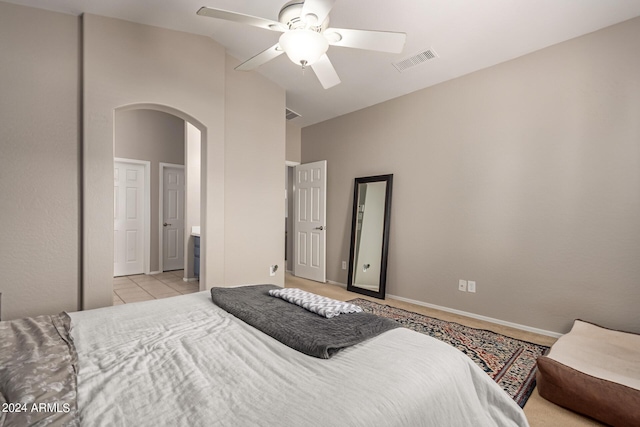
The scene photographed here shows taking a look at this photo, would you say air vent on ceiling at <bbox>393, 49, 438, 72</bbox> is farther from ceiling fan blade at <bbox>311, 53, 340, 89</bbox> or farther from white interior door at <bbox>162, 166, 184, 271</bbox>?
white interior door at <bbox>162, 166, 184, 271</bbox>

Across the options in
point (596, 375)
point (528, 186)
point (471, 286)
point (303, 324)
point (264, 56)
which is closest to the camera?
point (303, 324)

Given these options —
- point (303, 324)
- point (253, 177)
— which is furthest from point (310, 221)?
point (303, 324)

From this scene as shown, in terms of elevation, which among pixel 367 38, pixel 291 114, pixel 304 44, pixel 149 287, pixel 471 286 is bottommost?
pixel 149 287

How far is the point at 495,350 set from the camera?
2.69 meters

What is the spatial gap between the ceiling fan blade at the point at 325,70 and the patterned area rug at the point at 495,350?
2389mm

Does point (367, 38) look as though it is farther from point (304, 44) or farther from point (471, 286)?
point (471, 286)

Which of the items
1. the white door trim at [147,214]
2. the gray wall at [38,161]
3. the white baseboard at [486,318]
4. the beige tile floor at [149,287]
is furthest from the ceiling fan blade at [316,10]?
the white door trim at [147,214]

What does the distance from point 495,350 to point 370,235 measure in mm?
2148

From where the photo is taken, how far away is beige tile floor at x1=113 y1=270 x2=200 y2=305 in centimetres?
421

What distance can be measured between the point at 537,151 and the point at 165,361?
343 centimetres

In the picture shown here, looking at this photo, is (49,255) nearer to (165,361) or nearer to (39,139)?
(39,139)

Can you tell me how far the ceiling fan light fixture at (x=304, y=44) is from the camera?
1.88 meters

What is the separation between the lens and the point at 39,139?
2.79m

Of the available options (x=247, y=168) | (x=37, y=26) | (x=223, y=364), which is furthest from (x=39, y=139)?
(x=223, y=364)
